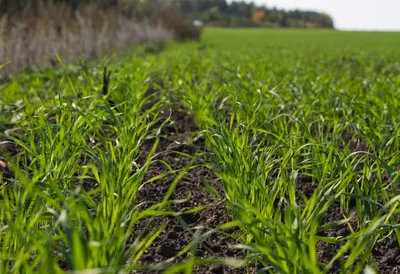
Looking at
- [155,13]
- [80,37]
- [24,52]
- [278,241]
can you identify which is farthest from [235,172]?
[155,13]

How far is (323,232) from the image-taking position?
7.54 feet

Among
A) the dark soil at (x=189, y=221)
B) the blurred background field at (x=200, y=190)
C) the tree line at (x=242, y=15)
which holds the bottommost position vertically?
the tree line at (x=242, y=15)

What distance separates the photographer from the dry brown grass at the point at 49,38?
768 cm

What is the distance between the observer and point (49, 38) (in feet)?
29.5

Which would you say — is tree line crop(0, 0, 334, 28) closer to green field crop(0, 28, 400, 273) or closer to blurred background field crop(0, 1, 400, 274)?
blurred background field crop(0, 1, 400, 274)

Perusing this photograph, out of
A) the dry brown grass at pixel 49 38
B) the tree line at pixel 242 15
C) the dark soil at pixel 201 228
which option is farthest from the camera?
the tree line at pixel 242 15

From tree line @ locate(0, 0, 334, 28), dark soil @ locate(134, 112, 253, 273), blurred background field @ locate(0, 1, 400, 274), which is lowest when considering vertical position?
tree line @ locate(0, 0, 334, 28)

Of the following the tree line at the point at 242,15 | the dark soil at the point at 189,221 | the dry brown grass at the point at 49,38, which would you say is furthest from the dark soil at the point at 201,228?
the tree line at the point at 242,15

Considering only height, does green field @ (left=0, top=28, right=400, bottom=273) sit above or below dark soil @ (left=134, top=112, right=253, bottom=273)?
above

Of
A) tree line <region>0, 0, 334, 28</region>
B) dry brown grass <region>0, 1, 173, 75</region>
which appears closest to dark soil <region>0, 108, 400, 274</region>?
dry brown grass <region>0, 1, 173, 75</region>

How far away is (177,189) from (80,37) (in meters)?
8.62

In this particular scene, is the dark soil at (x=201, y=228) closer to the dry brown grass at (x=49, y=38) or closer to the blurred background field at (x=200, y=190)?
the blurred background field at (x=200, y=190)

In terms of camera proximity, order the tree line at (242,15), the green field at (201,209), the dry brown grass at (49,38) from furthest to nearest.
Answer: the tree line at (242,15) < the dry brown grass at (49,38) < the green field at (201,209)

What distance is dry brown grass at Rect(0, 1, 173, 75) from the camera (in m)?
7.68
